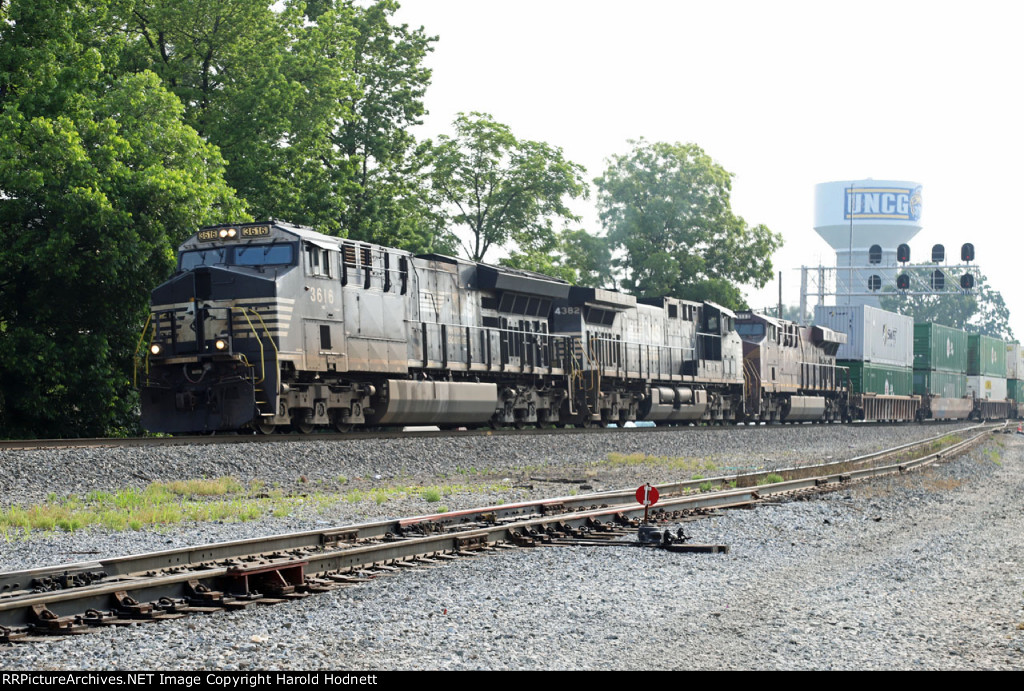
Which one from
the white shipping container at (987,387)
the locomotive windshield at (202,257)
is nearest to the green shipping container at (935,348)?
the white shipping container at (987,387)

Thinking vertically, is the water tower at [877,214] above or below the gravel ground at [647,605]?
above

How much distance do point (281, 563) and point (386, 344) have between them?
12.5 metres

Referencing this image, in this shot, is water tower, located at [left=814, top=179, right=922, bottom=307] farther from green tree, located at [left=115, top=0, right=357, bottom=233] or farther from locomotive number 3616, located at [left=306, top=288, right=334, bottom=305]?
locomotive number 3616, located at [left=306, top=288, right=334, bottom=305]

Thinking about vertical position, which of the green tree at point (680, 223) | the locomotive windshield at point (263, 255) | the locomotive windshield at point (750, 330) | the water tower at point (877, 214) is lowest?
the locomotive windshield at point (750, 330)

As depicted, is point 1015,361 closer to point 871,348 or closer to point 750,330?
point 871,348

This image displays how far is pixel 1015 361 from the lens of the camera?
2525 inches

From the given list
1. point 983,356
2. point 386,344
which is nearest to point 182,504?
point 386,344

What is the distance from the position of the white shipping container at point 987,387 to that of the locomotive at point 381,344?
1156 inches

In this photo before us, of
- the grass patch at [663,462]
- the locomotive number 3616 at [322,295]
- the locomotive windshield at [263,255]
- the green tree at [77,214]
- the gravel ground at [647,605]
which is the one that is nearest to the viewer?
the gravel ground at [647,605]

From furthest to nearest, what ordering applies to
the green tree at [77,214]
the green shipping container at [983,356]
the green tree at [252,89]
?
the green shipping container at [983,356] → the green tree at [252,89] → the green tree at [77,214]

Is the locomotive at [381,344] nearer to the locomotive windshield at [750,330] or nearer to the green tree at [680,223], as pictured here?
the locomotive windshield at [750,330]

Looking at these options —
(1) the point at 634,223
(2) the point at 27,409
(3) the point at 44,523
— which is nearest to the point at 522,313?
(2) the point at 27,409

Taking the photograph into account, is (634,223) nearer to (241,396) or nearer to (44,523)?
(241,396)

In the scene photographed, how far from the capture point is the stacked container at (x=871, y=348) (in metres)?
44.0
